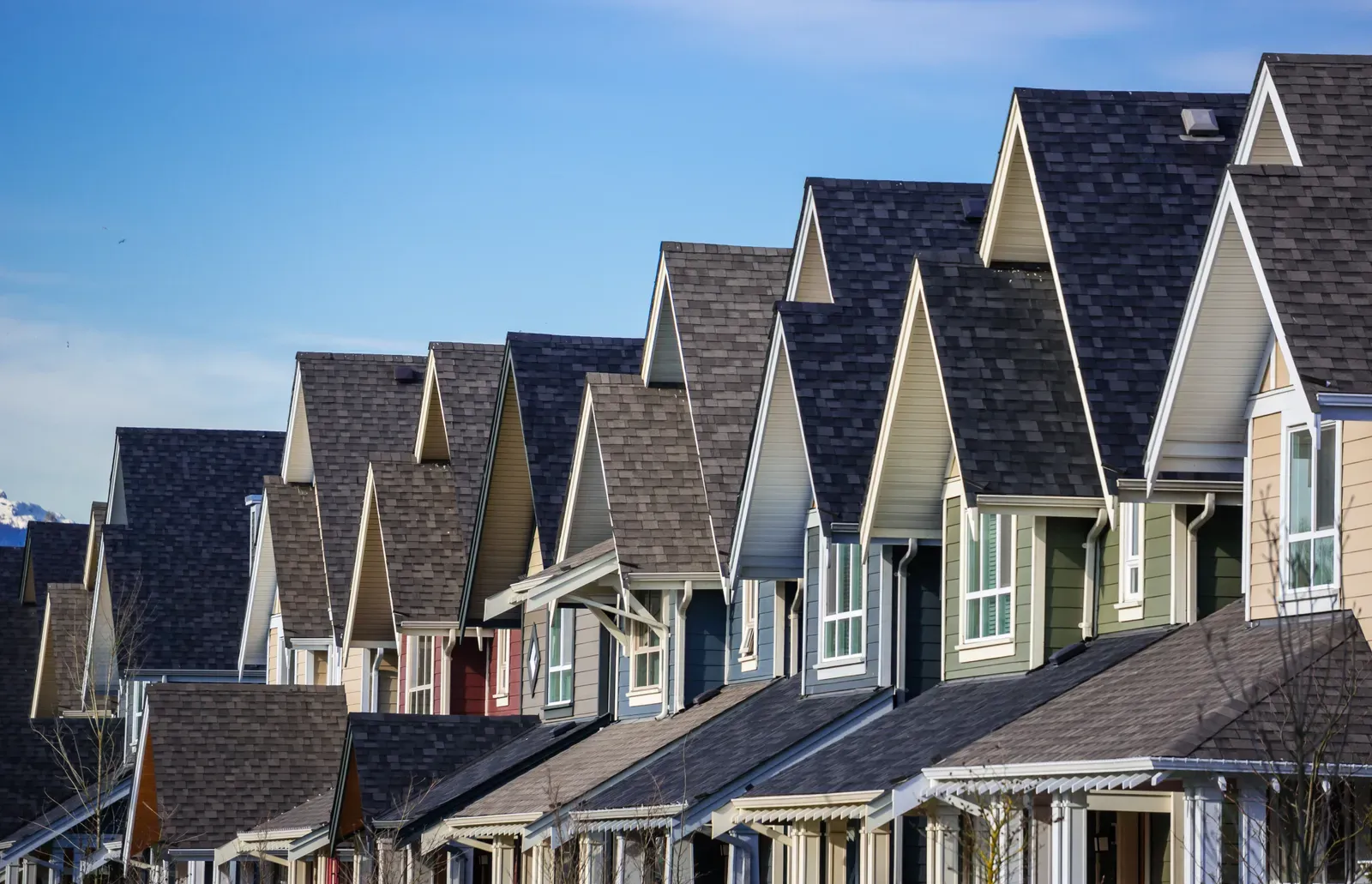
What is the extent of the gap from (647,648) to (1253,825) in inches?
621

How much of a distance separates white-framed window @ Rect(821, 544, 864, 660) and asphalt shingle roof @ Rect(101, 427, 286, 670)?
2997 cm

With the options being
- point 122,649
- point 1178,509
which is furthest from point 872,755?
point 122,649

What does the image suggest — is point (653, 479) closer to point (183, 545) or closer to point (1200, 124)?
point (1200, 124)

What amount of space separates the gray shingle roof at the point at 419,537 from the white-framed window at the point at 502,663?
3.10 feet

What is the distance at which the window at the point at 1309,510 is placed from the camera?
16578 mm

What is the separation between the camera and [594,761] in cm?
Answer: 2852

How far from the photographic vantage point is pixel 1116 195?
20703mm

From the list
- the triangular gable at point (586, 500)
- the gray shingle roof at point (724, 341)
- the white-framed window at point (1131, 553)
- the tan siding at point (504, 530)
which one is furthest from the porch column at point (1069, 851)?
the tan siding at point (504, 530)

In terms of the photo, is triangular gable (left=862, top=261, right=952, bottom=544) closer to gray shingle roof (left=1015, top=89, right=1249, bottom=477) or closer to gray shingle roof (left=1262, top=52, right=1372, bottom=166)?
gray shingle roof (left=1015, top=89, right=1249, bottom=477)

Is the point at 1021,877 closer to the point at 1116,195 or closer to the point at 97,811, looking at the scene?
the point at 1116,195

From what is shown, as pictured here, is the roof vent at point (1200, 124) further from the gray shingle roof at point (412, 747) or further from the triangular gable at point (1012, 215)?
the gray shingle roof at point (412, 747)

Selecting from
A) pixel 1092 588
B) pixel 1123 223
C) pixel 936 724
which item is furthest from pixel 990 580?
pixel 1123 223

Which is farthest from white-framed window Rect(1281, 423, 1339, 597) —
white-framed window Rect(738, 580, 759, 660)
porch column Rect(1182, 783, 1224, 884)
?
white-framed window Rect(738, 580, 759, 660)

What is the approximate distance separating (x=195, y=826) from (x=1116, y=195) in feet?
75.3
